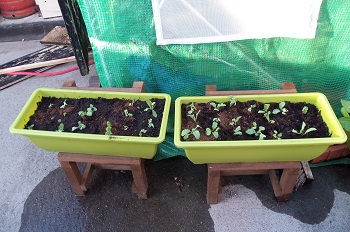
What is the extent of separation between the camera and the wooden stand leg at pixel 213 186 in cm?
174

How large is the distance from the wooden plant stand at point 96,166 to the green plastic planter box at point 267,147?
35 cm

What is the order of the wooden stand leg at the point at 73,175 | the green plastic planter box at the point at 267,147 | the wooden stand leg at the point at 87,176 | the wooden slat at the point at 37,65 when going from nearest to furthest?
1. the green plastic planter box at the point at 267,147
2. the wooden stand leg at the point at 73,175
3. the wooden stand leg at the point at 87,176
4. the wooden slat at the point at 37,65

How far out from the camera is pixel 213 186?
182 cm

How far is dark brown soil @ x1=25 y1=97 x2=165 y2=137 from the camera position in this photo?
67.8 inches

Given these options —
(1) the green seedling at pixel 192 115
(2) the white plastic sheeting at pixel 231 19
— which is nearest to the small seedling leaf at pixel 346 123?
(2) the white plastic sheeting at pixel 231 19

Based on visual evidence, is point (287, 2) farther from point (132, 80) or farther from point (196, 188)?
point (196, 188)

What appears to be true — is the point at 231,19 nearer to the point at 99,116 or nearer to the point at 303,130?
the point at 303,130

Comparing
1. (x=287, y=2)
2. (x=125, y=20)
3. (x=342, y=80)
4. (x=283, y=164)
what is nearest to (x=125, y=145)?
(x=125, y=20)

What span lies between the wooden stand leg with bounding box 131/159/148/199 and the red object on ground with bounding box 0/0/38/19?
3.09m

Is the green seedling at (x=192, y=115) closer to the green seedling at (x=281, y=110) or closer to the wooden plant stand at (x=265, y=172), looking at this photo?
the wooden plant stand at (x=265, y=172)

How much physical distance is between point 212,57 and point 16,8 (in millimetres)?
3126

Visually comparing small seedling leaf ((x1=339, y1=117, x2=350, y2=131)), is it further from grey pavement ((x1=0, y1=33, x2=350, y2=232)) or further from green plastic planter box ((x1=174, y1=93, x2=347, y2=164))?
grey pavement ((x1=0, y1=33, x2=350, y2=232))

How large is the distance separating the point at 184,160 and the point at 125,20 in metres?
1.07

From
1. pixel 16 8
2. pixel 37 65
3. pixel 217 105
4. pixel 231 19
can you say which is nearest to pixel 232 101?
pixel 217 105
